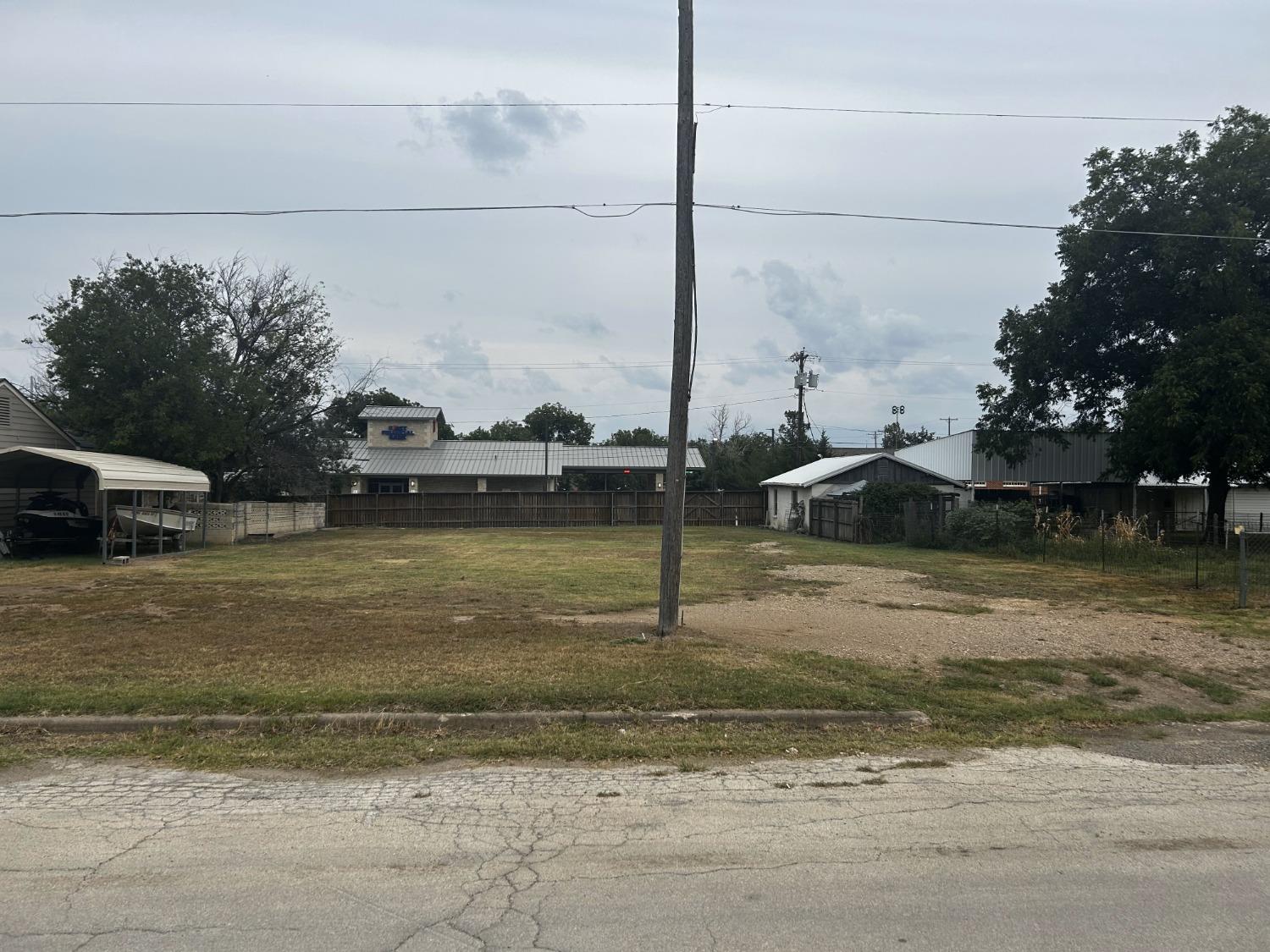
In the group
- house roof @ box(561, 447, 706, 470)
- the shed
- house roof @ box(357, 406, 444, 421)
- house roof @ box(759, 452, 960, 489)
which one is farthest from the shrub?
house roof @ box(357, 406, 444, 421)

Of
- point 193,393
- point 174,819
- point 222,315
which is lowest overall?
point 174,819

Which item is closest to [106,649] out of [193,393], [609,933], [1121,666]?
[609,933]

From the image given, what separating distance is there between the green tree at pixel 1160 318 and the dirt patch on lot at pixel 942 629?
15.8 meters

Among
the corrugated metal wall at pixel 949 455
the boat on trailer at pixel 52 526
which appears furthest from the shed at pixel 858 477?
the boat on trailer at pixel 52 526

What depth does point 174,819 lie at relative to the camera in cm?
519

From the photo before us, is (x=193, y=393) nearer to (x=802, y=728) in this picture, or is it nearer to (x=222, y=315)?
(x=222, y=315)

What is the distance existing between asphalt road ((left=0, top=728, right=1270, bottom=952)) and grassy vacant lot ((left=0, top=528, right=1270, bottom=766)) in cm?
82

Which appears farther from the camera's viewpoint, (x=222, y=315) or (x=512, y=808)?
(x=222, y=315)

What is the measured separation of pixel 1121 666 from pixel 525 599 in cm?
866

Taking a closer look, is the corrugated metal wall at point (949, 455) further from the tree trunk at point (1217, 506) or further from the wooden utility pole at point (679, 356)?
the wooden utility pole at point (679, 356)

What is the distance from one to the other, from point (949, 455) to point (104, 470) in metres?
36.1

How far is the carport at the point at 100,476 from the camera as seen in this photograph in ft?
70.1

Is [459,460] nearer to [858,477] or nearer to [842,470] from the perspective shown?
[842,470]

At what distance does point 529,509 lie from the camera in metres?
45.3
